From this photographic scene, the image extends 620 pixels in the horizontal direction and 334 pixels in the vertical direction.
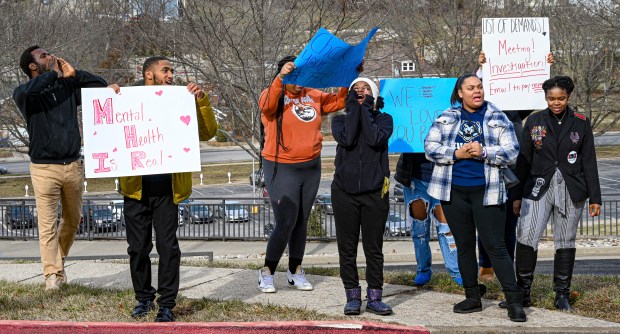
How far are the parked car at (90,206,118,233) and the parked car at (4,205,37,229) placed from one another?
1.67 metres

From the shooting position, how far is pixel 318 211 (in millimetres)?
22344

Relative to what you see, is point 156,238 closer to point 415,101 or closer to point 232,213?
point 415,101

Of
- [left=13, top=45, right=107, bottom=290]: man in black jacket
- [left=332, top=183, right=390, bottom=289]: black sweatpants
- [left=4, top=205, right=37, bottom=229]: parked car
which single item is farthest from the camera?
[left=4, top=205, right=37, bottom=229]: parked car

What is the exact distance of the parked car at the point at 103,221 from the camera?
23594 millimetres

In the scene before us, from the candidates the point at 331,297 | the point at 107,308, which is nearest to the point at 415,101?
the point at 331,297

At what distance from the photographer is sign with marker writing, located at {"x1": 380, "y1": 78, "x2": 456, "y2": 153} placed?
8.25 meters

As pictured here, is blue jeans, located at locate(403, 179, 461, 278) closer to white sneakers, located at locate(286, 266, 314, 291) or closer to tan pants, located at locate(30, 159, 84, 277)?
white sneakers, located at locate(286, 266, 314, 291)

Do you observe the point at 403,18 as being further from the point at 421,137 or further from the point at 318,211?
the point at 421,137

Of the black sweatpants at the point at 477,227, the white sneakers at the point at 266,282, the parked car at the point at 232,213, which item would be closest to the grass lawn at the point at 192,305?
the white sneakers at the point at 266,282

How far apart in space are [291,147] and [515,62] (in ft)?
7.51

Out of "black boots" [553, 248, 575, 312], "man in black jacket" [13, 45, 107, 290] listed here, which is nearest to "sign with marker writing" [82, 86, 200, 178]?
"man in black jacket" [13, 45, 107, 290]

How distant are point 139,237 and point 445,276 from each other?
3.13 metres

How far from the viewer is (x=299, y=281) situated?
780cm

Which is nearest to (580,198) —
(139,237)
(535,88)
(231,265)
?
(535,88)
